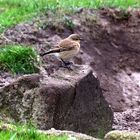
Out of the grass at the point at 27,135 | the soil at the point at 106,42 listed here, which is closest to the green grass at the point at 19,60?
the soil at the point at 106,42

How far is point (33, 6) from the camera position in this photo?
1405 cm

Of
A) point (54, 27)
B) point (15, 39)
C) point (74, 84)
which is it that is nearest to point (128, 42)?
point (54, 27)

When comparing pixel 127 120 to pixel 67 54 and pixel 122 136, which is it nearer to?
pixel 67 54

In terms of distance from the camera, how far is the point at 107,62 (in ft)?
45.7

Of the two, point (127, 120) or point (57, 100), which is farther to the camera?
point (127, 120)

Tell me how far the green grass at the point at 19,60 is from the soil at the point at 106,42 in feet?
1.59

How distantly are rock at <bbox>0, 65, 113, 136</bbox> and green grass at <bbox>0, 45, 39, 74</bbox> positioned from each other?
1.71 m

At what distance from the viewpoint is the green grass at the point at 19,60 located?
1105 cm

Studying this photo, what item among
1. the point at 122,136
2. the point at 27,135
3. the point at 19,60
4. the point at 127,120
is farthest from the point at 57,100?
the point at 127,120

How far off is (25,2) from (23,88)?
600 centimetres

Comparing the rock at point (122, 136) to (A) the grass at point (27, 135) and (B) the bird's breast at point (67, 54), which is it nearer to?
(A) the grass at point (27, 135)

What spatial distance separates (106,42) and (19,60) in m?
3.56

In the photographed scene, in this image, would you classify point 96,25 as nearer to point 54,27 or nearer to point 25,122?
point 54,27

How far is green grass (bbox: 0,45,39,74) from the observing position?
1105 cm
